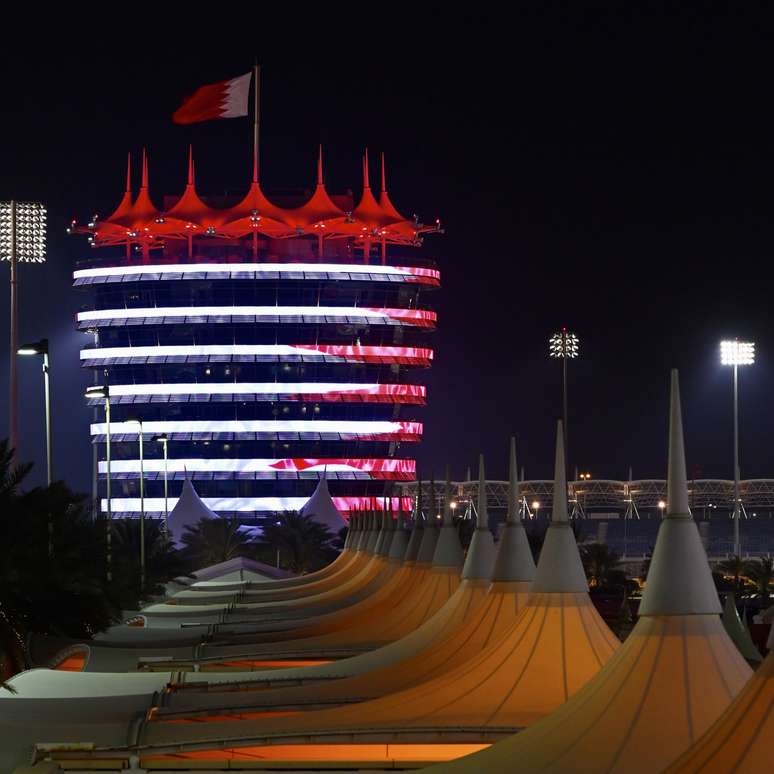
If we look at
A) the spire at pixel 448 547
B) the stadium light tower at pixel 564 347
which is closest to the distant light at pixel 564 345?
the stadium light tower at pixel 564 347

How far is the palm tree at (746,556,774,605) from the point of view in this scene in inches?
3762

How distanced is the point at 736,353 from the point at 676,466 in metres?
95.7

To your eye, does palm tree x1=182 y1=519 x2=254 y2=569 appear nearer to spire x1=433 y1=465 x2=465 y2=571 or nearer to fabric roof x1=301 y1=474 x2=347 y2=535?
fabric roof x1=301 y1=474 x2=347 y2=535

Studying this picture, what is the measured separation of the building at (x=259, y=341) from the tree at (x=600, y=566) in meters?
64.3

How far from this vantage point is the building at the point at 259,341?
522 feet

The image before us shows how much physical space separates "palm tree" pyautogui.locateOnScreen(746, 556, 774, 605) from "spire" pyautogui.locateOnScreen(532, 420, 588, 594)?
67.6 m

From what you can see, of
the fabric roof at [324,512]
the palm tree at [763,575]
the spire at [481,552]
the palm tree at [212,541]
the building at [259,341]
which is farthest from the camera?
the building at [259,341]

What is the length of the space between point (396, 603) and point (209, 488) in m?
114

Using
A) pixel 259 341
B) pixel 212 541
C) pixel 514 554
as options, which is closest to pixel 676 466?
pixel 514 554

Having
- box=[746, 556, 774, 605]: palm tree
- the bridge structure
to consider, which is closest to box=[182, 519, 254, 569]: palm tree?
box=[746, 556, 774, 605]: palm tree

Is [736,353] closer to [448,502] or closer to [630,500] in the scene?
[630,500]

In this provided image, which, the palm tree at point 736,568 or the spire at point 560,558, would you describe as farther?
the palm tree at point 736,568

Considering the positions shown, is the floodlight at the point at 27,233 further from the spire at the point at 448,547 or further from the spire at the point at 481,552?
the spire at the point at 481,552

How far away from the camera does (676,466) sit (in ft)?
70.2
